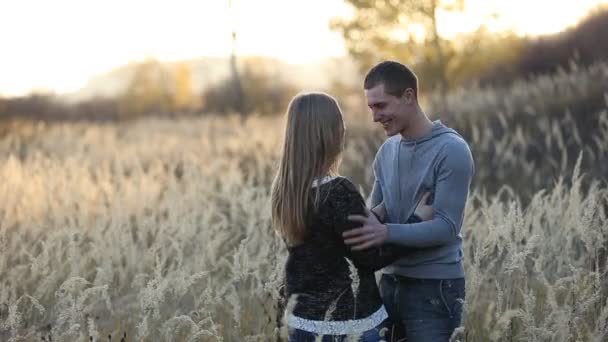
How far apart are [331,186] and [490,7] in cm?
1179

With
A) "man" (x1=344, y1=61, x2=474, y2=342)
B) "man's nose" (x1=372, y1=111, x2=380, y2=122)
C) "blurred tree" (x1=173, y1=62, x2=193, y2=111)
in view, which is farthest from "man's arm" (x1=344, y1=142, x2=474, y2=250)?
"blurred tree" (x1=173, y1=62, x2=193, y2=111)

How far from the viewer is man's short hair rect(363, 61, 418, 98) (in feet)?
8.81

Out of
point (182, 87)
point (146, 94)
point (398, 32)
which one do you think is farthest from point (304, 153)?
point (182, 87)

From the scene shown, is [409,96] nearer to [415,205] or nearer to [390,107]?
[390,107]

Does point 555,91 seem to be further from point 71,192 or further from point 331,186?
point 331,186

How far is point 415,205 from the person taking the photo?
2740 mm

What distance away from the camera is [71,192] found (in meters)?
6.30

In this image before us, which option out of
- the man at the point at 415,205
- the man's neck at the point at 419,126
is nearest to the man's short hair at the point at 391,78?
the man at the point at 415,205

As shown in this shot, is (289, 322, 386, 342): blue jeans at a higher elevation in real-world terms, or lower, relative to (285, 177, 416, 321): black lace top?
lower

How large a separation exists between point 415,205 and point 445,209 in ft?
0.55

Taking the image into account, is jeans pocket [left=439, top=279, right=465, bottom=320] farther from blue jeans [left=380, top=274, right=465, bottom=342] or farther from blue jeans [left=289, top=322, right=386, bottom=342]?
blue jeans [left=289, top=322, right=386, bottom=342]

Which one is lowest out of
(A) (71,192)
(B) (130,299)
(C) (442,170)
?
(B) (130,299)

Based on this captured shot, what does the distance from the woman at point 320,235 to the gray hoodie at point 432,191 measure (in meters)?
0.12

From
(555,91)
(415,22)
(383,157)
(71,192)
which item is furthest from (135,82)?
(383,157)
